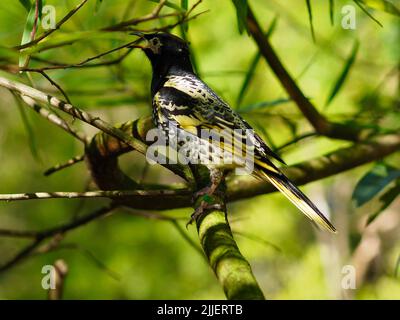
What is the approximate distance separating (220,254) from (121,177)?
0.92 meters

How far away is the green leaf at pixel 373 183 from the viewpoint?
9.85 feet

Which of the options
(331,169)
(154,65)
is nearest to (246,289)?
(331,169)

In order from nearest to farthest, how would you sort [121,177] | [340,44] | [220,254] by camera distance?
[220,254] → [121,177] → [340,44]

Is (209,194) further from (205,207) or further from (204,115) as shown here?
(204,115)

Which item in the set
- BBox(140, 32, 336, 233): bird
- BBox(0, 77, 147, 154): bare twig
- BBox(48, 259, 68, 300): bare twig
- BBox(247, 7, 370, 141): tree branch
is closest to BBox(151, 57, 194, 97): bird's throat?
BBox(140, 32, 336, 233): bird

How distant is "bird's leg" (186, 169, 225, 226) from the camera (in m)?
2.28

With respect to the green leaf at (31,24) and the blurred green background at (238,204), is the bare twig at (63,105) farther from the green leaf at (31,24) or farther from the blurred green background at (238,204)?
the blurred green background at (238,204)

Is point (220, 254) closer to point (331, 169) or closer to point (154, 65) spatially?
point (331, 169)

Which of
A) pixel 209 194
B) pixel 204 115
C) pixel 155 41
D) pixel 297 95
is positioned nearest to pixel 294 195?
pixel 209 194

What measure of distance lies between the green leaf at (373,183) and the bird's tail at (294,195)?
1.48 feet

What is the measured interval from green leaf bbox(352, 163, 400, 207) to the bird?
1.34 feet

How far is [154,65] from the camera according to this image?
3.24m

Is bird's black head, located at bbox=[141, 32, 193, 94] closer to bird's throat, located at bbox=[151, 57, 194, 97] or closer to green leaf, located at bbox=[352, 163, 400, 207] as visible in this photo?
bird's throat, located at bbox=[151, 57, 194, 97]

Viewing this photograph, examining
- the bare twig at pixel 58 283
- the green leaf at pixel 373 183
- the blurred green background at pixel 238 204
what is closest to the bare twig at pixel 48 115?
the bare twig at pixel 58 283
